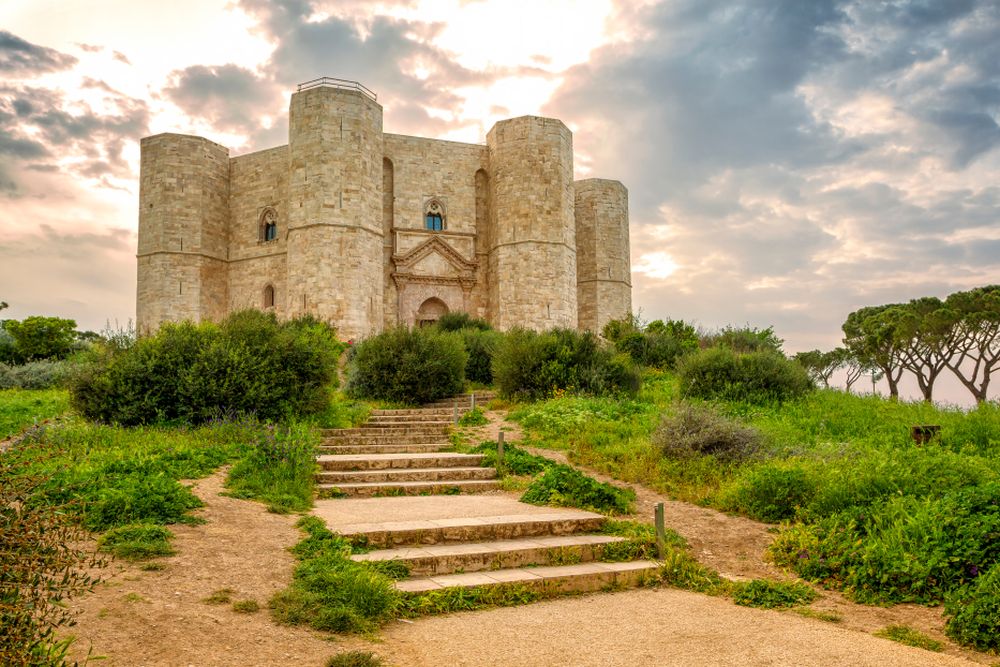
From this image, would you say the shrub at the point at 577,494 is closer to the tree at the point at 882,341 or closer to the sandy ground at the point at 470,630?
the sandy ground at the point at 470,630

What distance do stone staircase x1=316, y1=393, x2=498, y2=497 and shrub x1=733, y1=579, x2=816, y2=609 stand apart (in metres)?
3.92

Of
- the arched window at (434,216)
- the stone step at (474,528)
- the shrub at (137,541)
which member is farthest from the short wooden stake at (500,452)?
the arched window at (434,216)

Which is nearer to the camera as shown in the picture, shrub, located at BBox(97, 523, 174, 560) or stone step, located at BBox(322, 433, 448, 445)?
shrub, located at BBox(97, 523, 174, 560)

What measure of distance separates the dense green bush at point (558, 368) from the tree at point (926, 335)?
16.1 metres

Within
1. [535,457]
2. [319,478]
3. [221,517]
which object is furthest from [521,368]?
[221,517]

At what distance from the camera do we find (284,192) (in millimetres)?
28703

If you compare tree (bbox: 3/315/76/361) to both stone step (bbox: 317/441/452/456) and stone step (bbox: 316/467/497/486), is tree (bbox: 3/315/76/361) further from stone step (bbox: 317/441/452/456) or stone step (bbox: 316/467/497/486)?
stone step (bbox: 316/467/497/486)

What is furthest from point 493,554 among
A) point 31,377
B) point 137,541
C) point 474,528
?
point 31,377

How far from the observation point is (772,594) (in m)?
5.29

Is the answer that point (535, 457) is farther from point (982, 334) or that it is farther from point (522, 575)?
point (982, 334)

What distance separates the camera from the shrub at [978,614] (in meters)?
4.34

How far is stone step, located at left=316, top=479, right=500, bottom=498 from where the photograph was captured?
8.18 meters

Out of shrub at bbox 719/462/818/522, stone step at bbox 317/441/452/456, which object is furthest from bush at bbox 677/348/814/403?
shrub at bbox 719/462/818/522

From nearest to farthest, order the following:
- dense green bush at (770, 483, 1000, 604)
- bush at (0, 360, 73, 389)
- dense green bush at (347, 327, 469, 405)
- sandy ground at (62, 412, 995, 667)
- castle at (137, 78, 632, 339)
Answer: sandy ground at (62, 412, 995, 667)
dense green bush at (770, 483, 1000, 604)
dense green bush at (347, 327, 469, 405)
bush at (0, 360, 73, 389)
castle at (137, 78, 632, 339)
